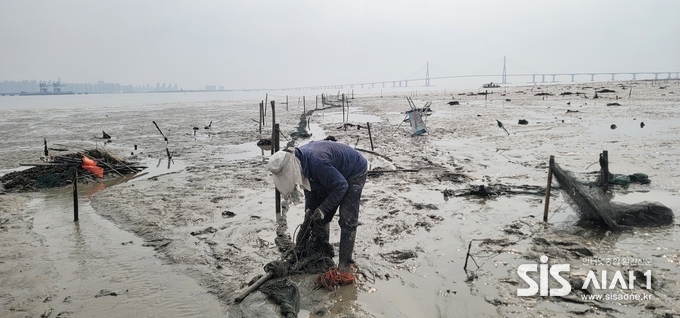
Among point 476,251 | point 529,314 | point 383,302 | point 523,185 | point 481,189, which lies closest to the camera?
point 529,314

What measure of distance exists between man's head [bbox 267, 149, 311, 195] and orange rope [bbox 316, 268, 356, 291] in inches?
44.1

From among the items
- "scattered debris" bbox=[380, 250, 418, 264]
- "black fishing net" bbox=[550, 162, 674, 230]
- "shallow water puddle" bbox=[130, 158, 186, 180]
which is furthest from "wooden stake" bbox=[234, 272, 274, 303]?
"shallow water puddle" bbox=[130, 158, 186, 180]

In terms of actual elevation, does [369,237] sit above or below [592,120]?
below

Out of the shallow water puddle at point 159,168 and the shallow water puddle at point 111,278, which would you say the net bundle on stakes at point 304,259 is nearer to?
the shallow water puddle at point 111,278

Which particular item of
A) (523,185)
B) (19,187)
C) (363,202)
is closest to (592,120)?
(523,185)

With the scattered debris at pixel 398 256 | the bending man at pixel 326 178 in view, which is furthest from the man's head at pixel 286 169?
the scattered debris at pixel 398 256

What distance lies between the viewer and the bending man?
4055 mm

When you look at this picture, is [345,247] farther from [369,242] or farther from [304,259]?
[369,242]

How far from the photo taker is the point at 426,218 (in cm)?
673

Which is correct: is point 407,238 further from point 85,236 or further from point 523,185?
point 85,236

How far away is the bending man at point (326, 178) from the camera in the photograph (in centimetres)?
405

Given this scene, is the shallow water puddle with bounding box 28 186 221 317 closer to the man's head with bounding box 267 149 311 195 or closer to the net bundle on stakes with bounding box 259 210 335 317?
the net bundle on stakes with bounding box 259 210 335 317

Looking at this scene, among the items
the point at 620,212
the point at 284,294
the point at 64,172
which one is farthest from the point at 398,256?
the point at 64,172

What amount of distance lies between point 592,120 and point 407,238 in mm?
17523
